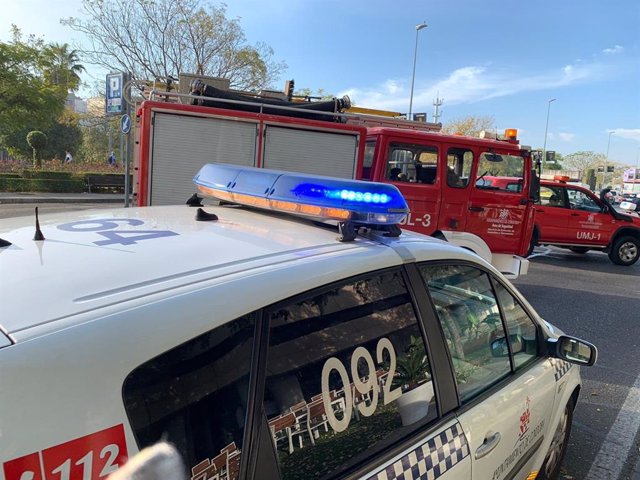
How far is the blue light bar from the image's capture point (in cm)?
172

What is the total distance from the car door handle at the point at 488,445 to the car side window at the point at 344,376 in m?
0.27

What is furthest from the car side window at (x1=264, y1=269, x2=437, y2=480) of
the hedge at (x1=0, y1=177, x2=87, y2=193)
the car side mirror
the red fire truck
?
the hedge at (x1=0, y1=177, x2=87, y2=193)

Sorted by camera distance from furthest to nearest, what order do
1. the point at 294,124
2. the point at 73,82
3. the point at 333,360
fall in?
the point at 73,82
the point at 294,124
the point at 333,360

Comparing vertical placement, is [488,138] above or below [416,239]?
above

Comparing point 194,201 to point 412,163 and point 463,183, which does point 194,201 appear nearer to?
point 412,163

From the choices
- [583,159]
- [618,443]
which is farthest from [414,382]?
[583,159]

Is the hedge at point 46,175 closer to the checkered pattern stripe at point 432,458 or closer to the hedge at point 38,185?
the hedge at point 38,185

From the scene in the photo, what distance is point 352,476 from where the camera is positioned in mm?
1388

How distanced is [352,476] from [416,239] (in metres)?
0.97

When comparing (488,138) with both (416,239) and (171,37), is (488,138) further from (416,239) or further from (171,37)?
(171,37)

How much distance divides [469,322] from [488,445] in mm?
510

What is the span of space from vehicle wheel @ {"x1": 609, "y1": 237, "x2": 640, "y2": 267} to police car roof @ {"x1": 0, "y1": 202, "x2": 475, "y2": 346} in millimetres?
11789

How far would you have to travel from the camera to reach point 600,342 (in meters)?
5.74

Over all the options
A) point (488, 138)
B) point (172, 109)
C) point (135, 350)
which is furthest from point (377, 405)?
point (488, 138)
